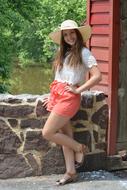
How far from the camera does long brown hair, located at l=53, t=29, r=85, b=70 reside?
242 inches

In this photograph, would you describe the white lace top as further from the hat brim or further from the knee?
the knee

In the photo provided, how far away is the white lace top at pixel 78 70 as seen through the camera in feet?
20.1

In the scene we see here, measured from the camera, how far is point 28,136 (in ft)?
21.3

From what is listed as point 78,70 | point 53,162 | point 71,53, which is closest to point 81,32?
point 71,53

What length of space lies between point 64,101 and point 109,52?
1.26 m

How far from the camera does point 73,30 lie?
6.19 metres

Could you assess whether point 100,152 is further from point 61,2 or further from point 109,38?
point 61,2

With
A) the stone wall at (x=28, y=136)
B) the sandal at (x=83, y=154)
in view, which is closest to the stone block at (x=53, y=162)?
the stone wall at (x=28, y=136)

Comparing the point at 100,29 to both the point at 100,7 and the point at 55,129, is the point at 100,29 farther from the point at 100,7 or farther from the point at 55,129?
the point at 55,129

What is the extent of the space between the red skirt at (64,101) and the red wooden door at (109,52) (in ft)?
3.14

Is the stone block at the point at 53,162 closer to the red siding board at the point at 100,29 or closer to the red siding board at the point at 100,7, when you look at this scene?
the red siding board at the point at 100,29

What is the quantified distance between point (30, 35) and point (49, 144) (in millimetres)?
38923

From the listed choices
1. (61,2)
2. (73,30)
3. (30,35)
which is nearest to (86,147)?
(73,30)

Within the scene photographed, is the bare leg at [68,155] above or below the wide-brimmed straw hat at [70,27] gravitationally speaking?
below
